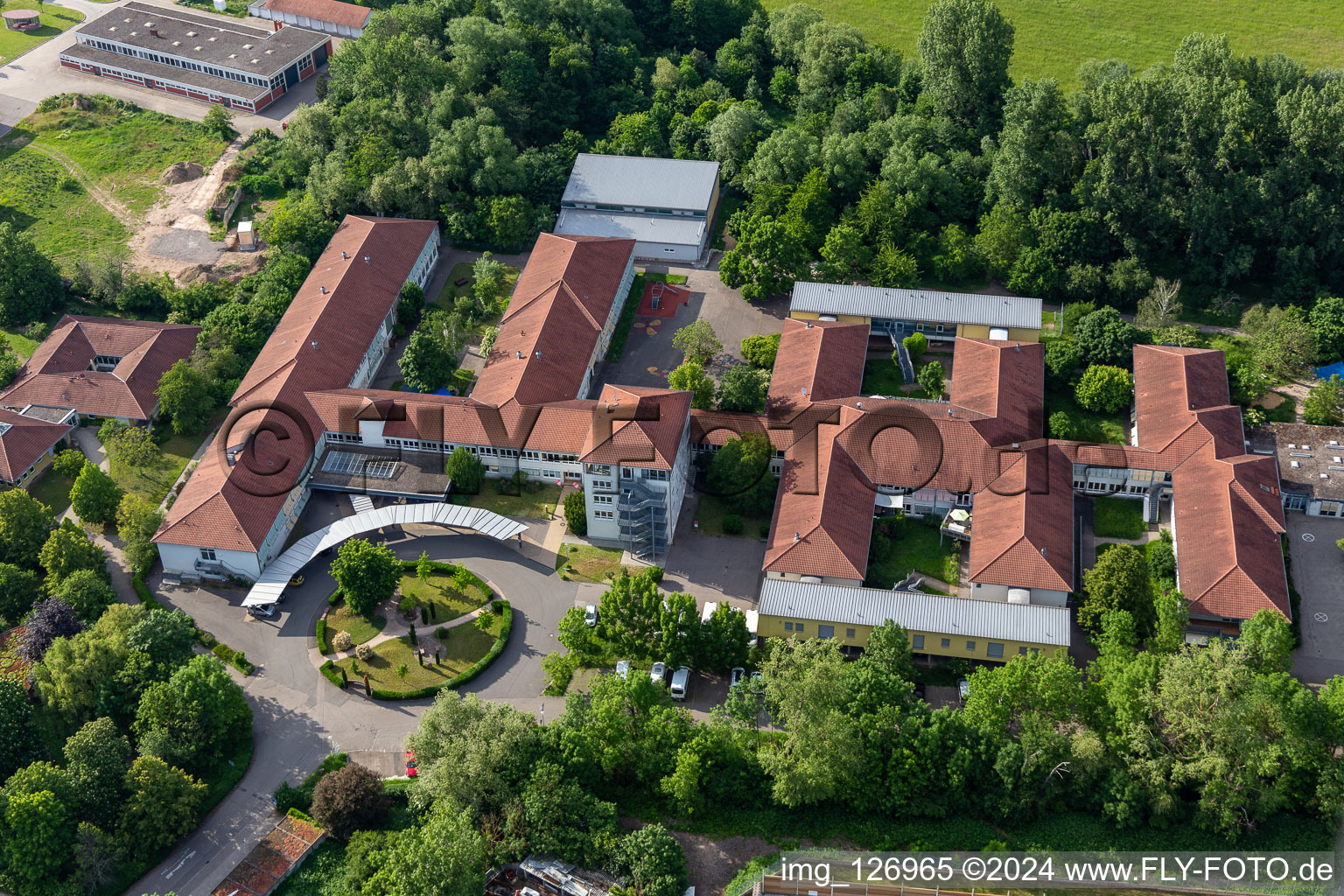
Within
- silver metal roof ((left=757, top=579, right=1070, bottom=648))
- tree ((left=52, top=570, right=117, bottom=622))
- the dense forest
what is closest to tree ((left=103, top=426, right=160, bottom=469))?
tree ((left=52, top=570, right=117, bottom=622))

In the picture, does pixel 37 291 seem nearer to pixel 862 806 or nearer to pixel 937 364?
pixel 937 364

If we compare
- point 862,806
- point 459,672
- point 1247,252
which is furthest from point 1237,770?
point 1247,252

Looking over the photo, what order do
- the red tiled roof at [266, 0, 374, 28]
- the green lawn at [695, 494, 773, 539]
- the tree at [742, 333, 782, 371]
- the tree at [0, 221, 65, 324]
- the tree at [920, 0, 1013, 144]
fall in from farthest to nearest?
the red tiled roof at [266, 0, 374, 28]
the tree at [920, 0, 1013, 144]
the tree at [0, 221, 65, 324]
the tree at [742, 333, 782, 371]
the green lawn at [695, 494, 773, 539]

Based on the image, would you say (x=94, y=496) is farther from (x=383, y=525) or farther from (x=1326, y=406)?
(x=1326, y=406)

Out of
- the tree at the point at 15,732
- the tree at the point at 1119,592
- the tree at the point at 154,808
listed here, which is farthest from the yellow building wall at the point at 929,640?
the tree at the point at 15,732

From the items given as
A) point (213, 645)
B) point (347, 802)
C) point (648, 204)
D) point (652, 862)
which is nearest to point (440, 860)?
point (347, 802)

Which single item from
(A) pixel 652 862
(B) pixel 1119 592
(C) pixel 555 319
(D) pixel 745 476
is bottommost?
(A) pixel 652 862

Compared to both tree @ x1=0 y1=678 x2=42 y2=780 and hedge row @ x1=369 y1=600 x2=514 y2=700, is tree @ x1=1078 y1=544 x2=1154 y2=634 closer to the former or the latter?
hedge row @ x1=369 y1=600 x2=514 y2=700
